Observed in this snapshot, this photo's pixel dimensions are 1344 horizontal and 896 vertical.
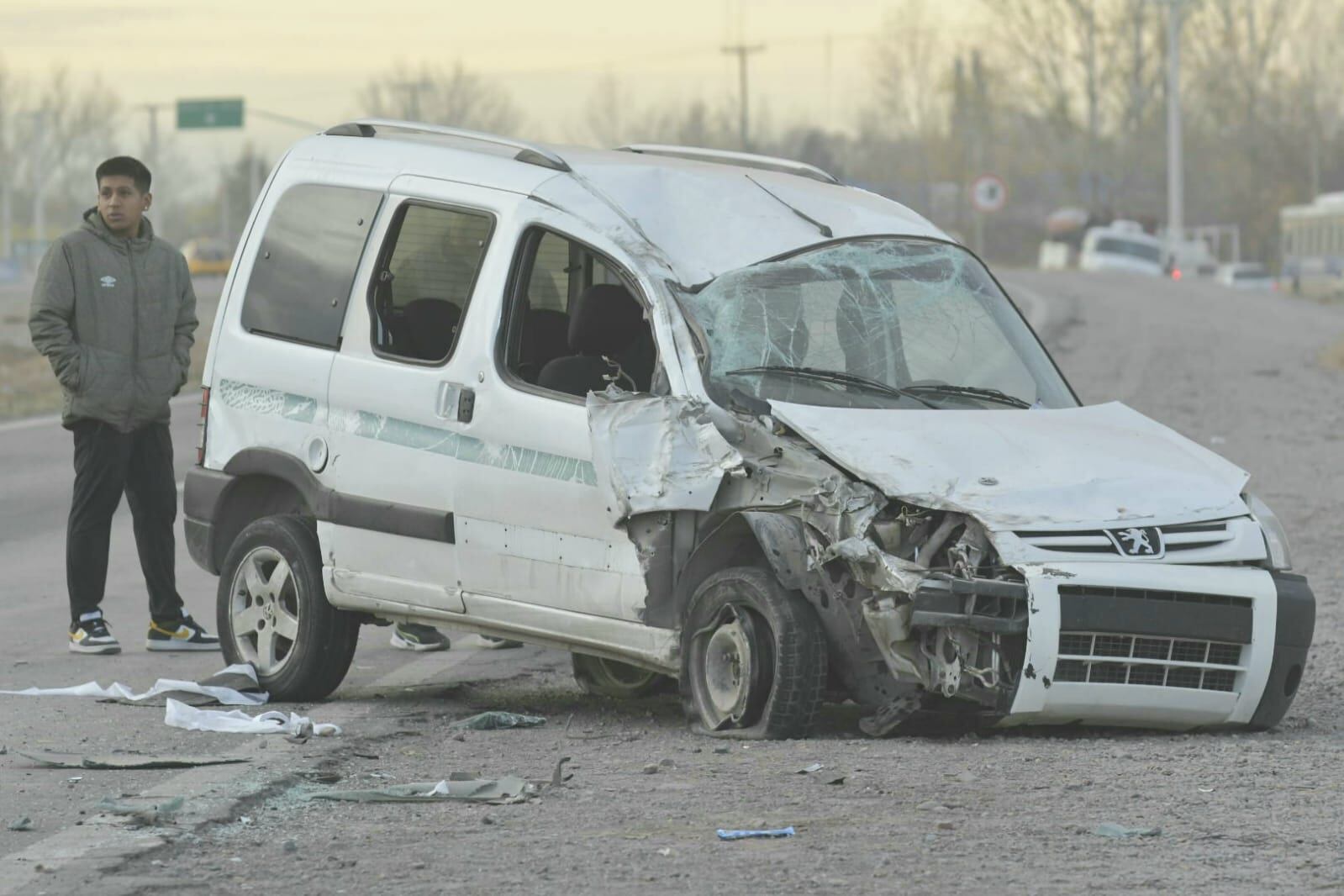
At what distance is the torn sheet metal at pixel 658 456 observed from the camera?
22.1 feet

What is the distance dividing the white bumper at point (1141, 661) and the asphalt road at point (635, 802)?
0.39 feet

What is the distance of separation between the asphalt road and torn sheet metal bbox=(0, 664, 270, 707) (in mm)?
101

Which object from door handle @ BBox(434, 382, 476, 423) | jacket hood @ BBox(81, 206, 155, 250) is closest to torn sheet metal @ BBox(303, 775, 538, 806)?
door handle @ BBox(434, 382, 476, 423)

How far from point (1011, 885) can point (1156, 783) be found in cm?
125

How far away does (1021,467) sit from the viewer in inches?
257

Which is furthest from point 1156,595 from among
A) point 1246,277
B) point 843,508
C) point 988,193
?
point 1246,277

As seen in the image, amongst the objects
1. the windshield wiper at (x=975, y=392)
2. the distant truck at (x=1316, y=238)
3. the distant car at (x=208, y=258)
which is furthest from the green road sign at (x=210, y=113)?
the windshield wiper at (x=975, y=392)

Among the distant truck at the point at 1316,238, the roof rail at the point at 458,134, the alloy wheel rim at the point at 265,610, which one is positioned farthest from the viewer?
the distant truck at the point at 1316,238

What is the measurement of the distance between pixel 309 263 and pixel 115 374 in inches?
57.1

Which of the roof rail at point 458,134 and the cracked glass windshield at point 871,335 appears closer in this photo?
the cracked glass windshield at point 871,335

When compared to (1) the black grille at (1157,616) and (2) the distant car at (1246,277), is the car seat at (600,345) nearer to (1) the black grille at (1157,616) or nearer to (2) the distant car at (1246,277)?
(1) the black grille at (1157,616)

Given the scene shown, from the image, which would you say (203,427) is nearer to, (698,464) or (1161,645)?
(698,464)

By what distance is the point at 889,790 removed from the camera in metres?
5.80

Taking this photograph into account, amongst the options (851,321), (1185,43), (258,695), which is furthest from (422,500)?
(1185,43)
